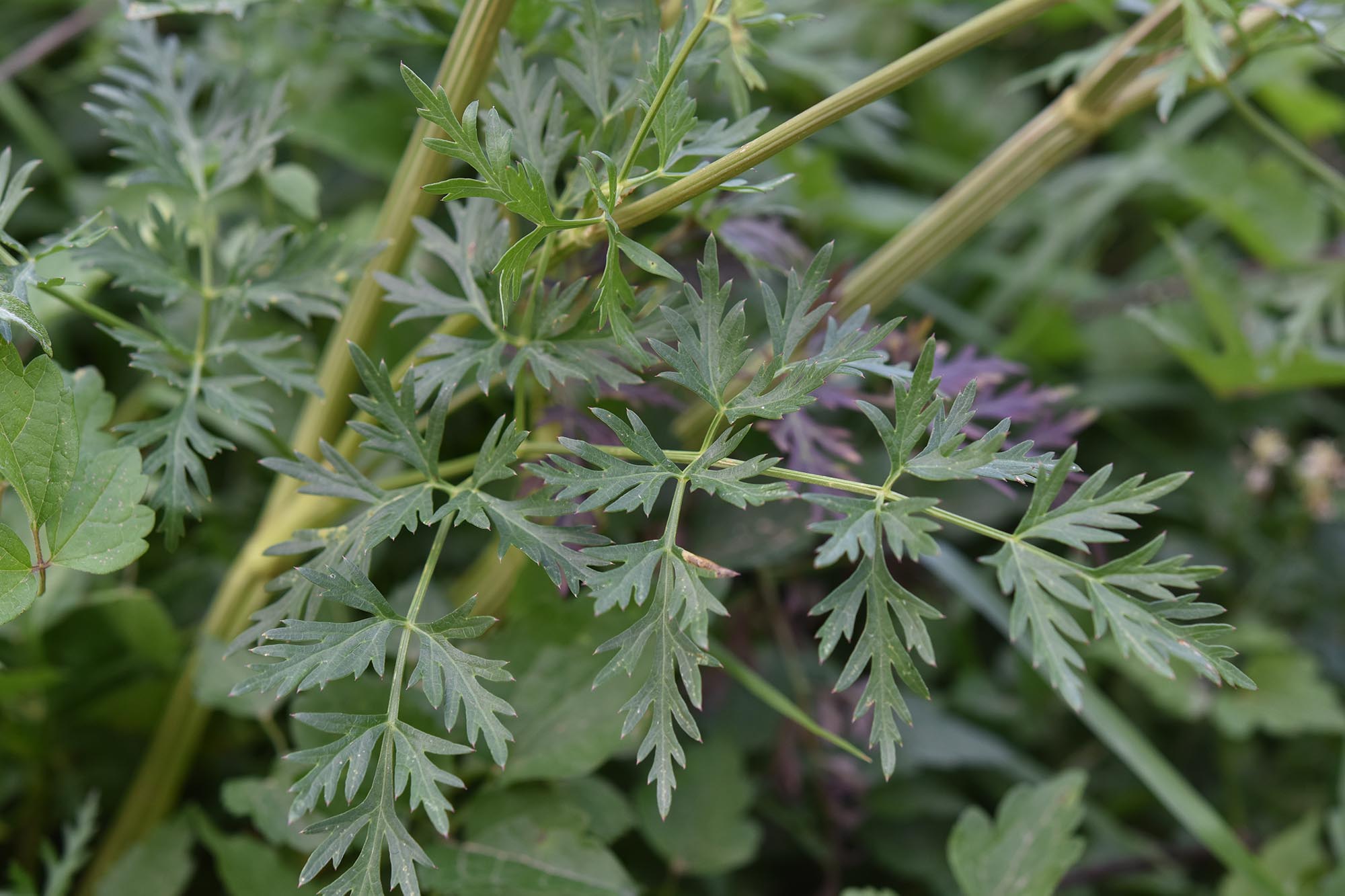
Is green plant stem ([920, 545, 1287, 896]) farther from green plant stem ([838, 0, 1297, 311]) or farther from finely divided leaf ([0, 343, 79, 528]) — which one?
finely divided leaf ([0, 343, 79, 528])

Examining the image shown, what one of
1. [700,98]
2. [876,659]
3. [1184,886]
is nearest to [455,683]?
[876,659]

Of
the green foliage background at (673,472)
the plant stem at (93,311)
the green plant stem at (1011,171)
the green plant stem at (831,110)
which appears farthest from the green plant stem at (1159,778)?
the plant stem at (93,311)

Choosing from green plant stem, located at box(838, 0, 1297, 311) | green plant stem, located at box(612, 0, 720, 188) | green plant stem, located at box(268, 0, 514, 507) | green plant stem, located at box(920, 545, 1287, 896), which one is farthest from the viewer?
green plant stem, located at box(920, 545, 1287, 896)

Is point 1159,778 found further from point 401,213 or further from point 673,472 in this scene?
point 401,213

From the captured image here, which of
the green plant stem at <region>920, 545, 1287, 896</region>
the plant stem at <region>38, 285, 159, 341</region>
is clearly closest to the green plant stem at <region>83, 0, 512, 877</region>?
the plant stem at <region>38, 285, 159, 341</region>

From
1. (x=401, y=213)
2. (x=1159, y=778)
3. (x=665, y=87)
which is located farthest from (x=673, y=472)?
(x=1159, y=778)

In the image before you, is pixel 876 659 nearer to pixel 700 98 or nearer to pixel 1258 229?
pixel 700 98

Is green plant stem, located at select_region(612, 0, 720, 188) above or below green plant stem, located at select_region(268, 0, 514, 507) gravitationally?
above

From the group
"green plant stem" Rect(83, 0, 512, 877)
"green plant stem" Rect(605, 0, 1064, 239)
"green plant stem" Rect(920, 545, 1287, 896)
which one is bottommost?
"green plant stem" Rect(920, 545, 1287, 896)
